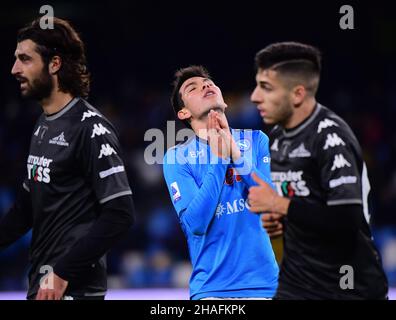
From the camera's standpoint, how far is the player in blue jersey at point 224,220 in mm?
4527

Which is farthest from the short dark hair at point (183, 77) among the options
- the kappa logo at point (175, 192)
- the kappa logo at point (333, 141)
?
the kappa logo at point (333, 141)

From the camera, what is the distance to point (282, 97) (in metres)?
3.73

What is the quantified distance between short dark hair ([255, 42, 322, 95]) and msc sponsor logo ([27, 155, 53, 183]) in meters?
1.26

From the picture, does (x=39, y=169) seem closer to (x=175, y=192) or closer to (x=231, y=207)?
(x=175, y=192)

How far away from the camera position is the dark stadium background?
10906 mm

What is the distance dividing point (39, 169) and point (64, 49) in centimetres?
72

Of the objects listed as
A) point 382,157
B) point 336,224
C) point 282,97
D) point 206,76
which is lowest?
point 336,224

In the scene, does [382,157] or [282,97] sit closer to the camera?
[282,97]

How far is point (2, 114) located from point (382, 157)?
5.59 meters

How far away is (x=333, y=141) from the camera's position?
3.48 meters

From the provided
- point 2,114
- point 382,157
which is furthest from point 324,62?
point 2,114

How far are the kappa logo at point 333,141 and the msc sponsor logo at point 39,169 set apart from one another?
148 centimetres

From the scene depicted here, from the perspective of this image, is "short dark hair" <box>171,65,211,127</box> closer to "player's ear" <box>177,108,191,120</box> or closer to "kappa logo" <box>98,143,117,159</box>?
"player's ear" <box>177,108,191,120</box>

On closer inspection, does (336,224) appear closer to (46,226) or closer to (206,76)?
(46,226)
